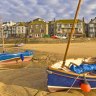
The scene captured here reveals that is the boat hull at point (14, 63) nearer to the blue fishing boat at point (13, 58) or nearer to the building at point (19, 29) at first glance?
the blue fishing boat at point (13, 58)

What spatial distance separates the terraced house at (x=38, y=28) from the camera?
323 ft

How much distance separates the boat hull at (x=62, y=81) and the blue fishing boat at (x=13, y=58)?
13254mm

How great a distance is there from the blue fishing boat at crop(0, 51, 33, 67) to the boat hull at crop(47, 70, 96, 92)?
13.3 m

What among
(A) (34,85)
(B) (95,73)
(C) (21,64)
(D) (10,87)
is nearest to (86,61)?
(B) (95,73)

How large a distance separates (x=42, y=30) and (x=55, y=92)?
8525 cm

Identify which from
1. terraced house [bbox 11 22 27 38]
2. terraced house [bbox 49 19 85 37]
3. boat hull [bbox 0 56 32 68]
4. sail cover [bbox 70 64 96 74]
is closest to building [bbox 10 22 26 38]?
terraced house [bbox 11 22 27 38]

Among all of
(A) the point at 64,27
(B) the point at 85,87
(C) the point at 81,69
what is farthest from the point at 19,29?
(B) the point at 85,87

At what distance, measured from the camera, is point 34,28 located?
99.0 meters

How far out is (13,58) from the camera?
2698cm

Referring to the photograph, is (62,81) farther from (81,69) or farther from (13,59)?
(13,59)

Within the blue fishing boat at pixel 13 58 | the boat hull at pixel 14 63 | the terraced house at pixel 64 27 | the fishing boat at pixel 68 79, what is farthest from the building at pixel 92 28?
the fishing boat at pixel 68 79

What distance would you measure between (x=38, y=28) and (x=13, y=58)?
237ft

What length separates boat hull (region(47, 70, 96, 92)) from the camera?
13570 millimetres

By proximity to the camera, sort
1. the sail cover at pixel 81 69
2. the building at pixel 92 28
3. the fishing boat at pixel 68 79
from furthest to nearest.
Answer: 1. the building at pixel 92 28
2. the sail cover at pixel 81 69
3. the fishing boat at pixel 68 79
